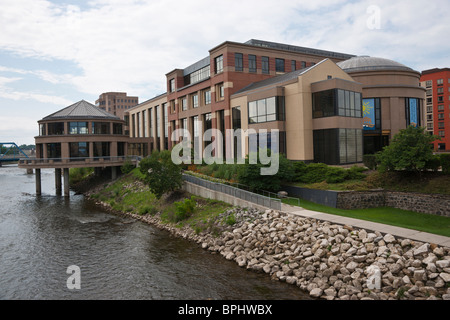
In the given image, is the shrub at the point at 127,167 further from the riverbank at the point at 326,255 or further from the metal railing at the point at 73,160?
the riverbank at the point at 326,255

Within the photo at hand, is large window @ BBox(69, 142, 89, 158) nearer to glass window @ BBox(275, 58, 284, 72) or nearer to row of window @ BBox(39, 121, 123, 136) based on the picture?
row of window @ BBox(39, 121, 123, 136)

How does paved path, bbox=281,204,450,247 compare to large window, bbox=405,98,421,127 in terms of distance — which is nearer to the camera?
paved path, bbox=281,204,450,247

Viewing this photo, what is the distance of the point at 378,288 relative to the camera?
14.0 meters

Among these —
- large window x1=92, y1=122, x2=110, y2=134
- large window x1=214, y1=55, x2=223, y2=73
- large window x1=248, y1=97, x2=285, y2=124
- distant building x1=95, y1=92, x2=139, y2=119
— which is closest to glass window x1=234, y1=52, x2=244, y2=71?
large window x1=214, y1=55, x2=223, y2=73

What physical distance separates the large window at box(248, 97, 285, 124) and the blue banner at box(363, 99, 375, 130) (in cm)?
1555

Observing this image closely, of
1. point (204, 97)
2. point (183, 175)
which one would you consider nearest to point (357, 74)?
point (204, 97)

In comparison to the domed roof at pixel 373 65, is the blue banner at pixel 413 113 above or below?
below

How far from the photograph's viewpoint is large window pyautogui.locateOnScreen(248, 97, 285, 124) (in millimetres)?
34219

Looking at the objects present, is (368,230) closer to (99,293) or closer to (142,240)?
(99,293)

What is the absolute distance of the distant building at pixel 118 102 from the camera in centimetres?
14600

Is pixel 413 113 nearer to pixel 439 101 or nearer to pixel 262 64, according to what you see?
pixel 262 64

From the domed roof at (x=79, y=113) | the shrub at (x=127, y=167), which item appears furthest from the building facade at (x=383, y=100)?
the domed roof at (x=79, y=113)

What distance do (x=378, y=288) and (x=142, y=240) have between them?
17421 mm

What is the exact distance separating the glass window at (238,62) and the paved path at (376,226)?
1022 inches
